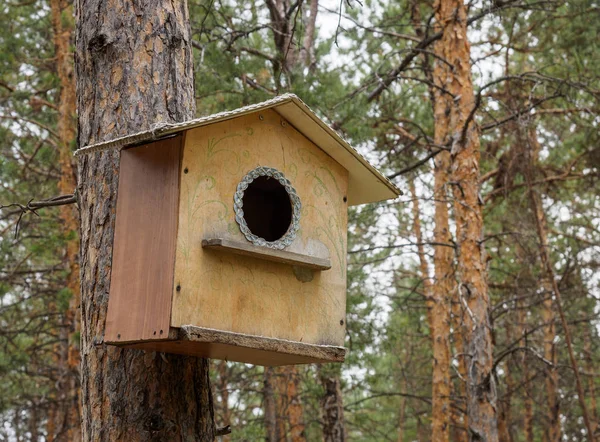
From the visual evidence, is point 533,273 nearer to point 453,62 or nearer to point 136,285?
point 453,62

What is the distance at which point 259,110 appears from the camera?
118 inches

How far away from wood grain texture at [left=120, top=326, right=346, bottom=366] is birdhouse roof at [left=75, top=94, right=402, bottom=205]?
0.73 m

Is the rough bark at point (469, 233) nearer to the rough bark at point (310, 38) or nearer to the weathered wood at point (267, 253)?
the rough bark at point (310, 38)

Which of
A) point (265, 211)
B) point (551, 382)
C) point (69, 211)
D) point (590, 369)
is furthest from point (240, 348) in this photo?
point (590, 369)

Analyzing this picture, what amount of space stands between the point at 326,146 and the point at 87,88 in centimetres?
108

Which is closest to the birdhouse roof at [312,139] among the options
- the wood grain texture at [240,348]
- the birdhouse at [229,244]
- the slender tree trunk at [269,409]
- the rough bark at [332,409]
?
the birdhouse at [229,244]

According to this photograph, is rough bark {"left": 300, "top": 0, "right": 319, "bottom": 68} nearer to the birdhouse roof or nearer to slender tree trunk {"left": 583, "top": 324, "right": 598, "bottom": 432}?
the birdhouse roof

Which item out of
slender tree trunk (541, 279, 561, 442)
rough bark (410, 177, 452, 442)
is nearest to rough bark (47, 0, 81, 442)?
rough bark (410, 177, 452, 442)

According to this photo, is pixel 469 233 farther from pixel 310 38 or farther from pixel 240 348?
pixel 240 348

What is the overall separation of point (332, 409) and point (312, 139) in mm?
5809

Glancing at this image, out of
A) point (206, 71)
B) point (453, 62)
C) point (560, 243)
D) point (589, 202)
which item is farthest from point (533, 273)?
point (206, 71)

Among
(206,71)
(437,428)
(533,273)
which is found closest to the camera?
(206,71)

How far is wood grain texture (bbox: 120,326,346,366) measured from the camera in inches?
103

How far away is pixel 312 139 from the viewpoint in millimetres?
3309
